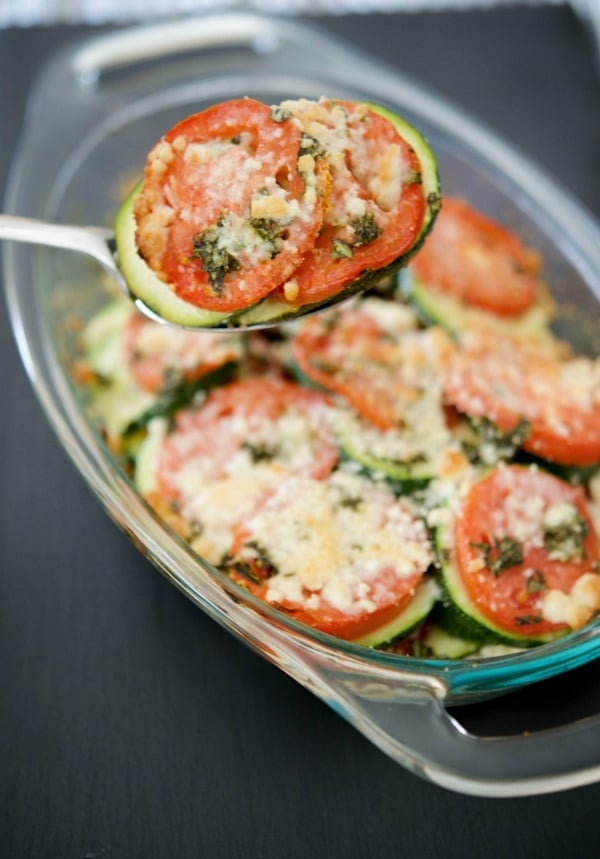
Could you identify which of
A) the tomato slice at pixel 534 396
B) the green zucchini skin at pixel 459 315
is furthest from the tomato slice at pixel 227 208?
the green zucchini skin at pixel 459 315

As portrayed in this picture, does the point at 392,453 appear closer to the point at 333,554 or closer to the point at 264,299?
the point at 333,554

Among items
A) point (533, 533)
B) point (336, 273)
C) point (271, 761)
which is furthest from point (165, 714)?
point (336, 273)

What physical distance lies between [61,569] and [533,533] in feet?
3.18

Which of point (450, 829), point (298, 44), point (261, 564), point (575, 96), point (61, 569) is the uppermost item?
point (575, 96)

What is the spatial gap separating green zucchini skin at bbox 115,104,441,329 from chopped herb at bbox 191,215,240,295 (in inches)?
2.5

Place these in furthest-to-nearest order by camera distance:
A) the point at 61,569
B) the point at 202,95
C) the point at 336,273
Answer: the point at 202,95
the point at 61,569
the point at 336,273

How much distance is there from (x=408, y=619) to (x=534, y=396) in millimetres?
583

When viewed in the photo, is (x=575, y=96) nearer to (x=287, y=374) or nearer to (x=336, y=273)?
(x=287, y=374)

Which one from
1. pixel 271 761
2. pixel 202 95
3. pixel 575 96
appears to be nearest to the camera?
pixel 271 761

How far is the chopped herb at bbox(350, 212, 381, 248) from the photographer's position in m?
1.50

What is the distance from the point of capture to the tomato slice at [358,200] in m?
1.50

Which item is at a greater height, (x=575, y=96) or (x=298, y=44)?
(x=575, y=96)

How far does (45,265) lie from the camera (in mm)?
2016

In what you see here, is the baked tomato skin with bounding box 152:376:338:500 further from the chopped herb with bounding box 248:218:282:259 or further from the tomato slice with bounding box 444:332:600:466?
the chopped herb with bounding box 248:218:282:259
